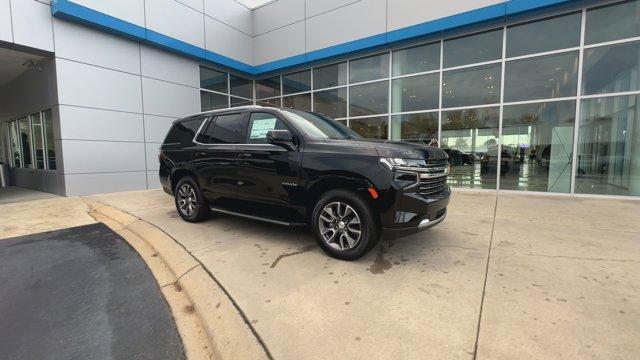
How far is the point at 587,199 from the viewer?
786cm

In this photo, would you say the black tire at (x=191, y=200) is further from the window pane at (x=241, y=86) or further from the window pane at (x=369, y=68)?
the window pane at (x=241, y=86)

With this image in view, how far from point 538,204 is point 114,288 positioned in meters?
8.16

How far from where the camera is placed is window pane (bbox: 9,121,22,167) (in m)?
11.9

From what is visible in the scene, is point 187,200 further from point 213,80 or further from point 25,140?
point 25,140

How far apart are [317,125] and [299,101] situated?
362 inches

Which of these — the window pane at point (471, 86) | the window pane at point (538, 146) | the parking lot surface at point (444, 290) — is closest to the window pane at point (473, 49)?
the window pane at point (471, 86)

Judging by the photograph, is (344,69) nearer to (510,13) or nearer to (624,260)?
(510,13)

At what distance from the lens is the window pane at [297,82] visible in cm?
1291

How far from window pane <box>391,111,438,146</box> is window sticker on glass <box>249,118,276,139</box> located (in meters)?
6.58

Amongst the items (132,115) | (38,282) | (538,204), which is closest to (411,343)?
(38,282)

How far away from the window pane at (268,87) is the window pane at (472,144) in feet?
24.5

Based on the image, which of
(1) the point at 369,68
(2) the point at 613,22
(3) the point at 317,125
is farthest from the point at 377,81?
(3) the point at 317,125

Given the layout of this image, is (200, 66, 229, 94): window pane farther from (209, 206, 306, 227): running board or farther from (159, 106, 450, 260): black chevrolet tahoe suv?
(209, 206, 306, 227): running board

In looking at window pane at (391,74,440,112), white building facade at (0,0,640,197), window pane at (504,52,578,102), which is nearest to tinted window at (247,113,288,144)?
white building facade at (0,0,640,197)
